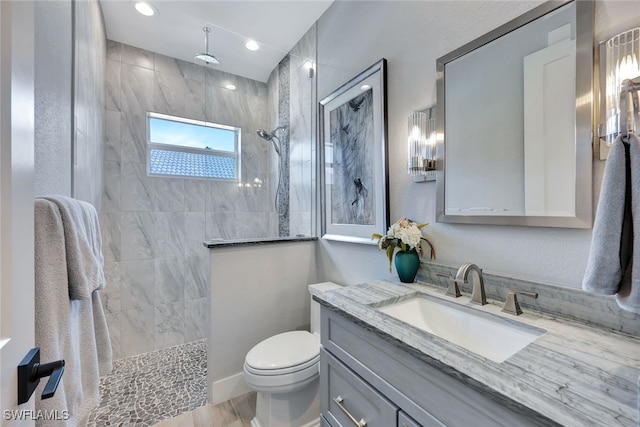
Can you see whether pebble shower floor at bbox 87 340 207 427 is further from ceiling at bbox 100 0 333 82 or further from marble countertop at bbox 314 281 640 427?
ceiling at bbox 100 0 333 82

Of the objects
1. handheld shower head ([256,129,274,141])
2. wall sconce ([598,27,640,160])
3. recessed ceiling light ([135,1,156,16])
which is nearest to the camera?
wall sconce ([598,27,640,160])

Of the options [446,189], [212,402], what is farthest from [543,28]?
[212,402]

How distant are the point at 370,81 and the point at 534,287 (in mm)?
1385

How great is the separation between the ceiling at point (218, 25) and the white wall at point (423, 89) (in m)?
0.30

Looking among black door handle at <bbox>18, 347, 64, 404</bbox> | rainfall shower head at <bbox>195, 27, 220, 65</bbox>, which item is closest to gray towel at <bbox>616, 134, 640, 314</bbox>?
black door handle at <bbox>18, 347, 64, 404</bbox>

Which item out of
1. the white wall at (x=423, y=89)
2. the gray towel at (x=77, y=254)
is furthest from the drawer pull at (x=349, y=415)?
the gray towel at (x=77, y=254)

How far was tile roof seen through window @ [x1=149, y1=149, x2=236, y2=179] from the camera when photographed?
254 cm

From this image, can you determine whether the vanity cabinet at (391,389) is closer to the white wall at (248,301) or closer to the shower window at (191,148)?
the white wall at (248,301)

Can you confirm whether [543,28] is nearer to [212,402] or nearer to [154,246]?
[212,402]

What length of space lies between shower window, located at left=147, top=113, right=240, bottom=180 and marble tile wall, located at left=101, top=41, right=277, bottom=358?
7 cm

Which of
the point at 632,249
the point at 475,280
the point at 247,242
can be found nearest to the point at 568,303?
the point at 475,280

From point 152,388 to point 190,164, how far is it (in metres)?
1.97

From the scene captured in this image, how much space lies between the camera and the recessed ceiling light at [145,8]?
76.0 inches
